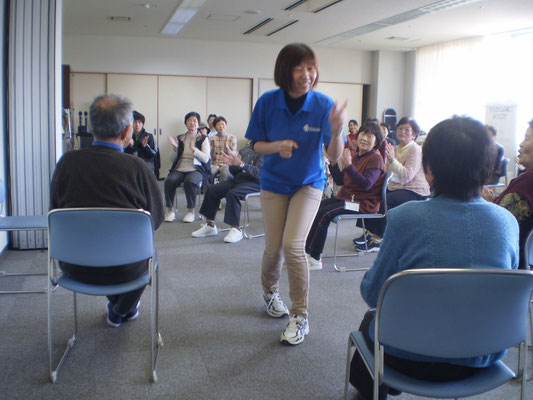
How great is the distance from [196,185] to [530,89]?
6390mm

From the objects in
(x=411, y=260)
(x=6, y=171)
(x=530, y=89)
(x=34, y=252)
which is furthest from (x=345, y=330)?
(x=530, y=89)

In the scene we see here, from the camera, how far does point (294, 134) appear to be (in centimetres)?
235

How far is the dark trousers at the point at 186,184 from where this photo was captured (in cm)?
555

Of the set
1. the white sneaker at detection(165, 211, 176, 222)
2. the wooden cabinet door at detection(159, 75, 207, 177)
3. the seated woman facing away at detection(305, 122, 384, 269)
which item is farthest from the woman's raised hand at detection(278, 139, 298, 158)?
the wooden cabinet door at detection(159, 75, 207, 177)

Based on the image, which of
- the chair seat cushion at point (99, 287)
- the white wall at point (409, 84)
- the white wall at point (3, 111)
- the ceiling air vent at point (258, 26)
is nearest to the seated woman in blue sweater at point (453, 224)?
the chair seat cushion at point (99, 287)

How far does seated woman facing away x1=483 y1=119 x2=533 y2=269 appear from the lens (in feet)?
7.19

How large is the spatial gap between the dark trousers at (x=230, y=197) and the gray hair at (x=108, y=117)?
262 cm

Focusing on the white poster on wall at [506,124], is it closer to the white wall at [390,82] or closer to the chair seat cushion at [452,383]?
the white wall at [390,82]

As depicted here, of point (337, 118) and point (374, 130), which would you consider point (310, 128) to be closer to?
point (337, 118)

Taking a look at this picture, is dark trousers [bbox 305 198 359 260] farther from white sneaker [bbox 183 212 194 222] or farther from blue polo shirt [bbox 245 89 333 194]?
white sneaker [bbox 183 212 194 222]

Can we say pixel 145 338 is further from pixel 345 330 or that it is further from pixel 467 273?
pixel 467 273

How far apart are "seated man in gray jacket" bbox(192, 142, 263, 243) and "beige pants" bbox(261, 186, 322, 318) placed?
222cm

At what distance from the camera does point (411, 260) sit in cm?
134

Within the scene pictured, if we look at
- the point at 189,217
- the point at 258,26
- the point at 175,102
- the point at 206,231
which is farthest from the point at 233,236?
the point at 175,102
